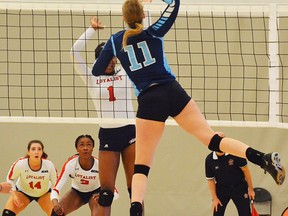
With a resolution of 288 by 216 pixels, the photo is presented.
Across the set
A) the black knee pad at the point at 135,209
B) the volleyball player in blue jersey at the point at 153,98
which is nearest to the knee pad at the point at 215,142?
the volleyball player in blue jersey at the point at 153,98

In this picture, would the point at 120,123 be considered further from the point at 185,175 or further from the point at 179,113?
the point at 185,175

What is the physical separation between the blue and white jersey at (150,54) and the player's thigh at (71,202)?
335cm

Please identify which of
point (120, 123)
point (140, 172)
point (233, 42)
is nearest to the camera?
point (140, 172)

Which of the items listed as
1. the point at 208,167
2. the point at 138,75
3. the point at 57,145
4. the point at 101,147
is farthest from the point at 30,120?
the point at 57,145

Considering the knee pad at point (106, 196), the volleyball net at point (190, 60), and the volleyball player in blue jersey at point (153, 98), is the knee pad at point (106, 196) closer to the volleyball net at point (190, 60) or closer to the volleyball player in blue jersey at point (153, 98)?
the volleyball player in blue jersey at point (153, 98)

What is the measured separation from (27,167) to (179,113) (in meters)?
4.04

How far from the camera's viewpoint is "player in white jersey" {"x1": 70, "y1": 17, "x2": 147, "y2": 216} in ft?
23.8

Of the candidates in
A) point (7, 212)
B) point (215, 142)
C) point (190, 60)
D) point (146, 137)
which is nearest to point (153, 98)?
point (146, 137)

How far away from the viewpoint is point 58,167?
440 inches

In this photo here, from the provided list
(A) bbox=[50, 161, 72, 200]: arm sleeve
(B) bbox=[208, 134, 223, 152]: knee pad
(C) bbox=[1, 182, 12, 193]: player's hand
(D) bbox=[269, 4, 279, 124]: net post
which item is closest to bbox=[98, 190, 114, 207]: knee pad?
(A) bbox=[50, 161, 72, 200]: arm sleeve

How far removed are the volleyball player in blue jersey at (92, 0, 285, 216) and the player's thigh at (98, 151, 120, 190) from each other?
5.22 feet

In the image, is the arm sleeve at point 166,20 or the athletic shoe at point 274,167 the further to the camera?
the arm sleeve at point 166,20

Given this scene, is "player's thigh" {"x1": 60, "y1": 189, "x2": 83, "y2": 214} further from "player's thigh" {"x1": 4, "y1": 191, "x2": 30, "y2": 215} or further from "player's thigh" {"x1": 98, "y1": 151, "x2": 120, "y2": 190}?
"player's thigh" {"x1": 98, "y1": 151, "x2": 120, "y2": 190}

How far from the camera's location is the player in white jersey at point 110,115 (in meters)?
7.26
